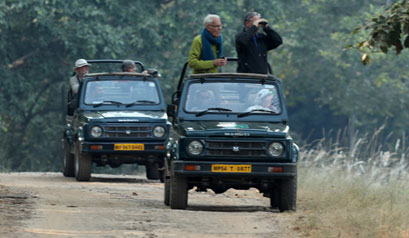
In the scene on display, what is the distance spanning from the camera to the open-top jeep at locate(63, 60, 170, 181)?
20.2 meters

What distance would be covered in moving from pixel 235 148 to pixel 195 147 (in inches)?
19.2

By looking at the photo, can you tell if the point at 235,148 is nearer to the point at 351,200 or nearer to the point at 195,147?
the point at 195,147

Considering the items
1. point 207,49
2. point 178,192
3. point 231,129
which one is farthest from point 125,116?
point 231,129

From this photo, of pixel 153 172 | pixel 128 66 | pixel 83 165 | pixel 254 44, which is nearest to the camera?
pixel 254 44

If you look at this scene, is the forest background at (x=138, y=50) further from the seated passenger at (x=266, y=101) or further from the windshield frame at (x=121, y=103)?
the seated passenger at (x=266, y=101)

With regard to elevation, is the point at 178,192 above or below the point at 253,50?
below

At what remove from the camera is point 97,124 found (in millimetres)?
20188

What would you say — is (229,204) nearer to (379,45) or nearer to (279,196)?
(279,196)

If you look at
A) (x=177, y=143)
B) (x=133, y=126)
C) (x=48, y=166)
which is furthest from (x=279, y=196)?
(x=48, y=166)

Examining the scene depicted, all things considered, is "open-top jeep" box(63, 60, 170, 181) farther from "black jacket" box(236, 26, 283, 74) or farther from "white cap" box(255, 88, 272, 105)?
"white cap" box(255, 88, 272, 105)

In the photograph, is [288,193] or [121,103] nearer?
[288,193]

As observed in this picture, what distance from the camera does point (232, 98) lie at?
1510 cm

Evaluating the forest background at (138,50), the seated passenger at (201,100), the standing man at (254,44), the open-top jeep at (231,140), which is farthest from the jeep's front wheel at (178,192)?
the forest background at (138,50)

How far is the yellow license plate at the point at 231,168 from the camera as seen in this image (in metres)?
14.2
